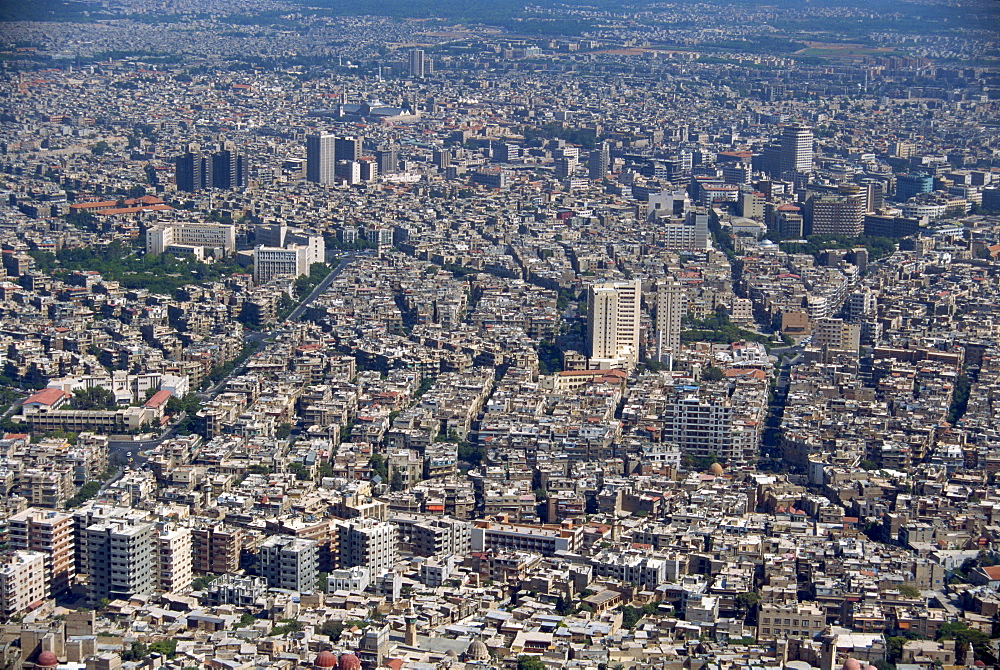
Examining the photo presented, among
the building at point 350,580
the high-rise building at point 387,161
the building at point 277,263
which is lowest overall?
the high-rise building at point 387,161

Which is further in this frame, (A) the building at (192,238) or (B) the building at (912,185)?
(B) the building at (912,185)

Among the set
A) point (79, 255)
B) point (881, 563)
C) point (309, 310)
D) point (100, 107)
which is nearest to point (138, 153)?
point (100, 107)

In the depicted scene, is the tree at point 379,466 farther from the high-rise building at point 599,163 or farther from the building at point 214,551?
the high-rise building at point 599,163

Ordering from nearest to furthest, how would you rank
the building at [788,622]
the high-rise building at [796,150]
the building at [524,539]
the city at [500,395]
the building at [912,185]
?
the building at [788,622]
the city at [500,395]
the building at [524,539]
the building at [912,185]
the high-rise building at [796,150]

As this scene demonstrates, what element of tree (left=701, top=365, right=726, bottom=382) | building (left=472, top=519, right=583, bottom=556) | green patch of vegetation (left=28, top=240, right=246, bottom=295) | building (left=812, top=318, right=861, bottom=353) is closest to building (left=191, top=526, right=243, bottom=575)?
building (left=472, top=519, right=583, bottom=556)

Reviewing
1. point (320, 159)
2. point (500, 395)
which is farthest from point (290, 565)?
point (320, 159)

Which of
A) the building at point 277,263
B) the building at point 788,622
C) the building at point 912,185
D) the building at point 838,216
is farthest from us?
the building at point 912,185

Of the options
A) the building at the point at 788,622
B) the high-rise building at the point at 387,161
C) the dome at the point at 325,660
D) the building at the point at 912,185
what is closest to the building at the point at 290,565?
the dome at the point at 325,660
